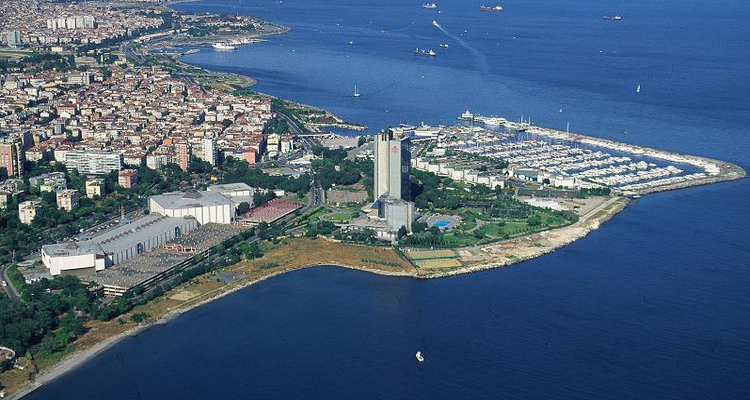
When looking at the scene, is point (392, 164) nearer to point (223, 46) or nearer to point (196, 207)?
point (196, 207)

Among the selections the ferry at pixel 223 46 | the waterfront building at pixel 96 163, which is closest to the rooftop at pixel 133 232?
the waterfront building at pixel 96 163

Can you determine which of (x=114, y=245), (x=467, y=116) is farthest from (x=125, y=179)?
(x=467, y=116)

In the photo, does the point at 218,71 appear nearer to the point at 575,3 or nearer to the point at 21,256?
the point at 21,256

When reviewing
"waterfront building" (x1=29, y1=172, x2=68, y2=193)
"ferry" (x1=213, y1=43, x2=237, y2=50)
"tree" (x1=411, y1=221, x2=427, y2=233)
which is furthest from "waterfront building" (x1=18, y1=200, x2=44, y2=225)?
"ferry" (x1=213, y1=43, x2=237, y2=50)

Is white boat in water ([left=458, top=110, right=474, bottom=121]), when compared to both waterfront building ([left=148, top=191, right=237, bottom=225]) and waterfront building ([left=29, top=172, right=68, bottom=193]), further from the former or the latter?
waterfront building ([left=29, top=172, right=68, bottom=193])

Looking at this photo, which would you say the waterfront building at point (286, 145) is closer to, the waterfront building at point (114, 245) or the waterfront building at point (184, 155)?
the waterfront building at point (184, 155)

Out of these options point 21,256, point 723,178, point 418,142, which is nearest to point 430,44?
point 418,142
